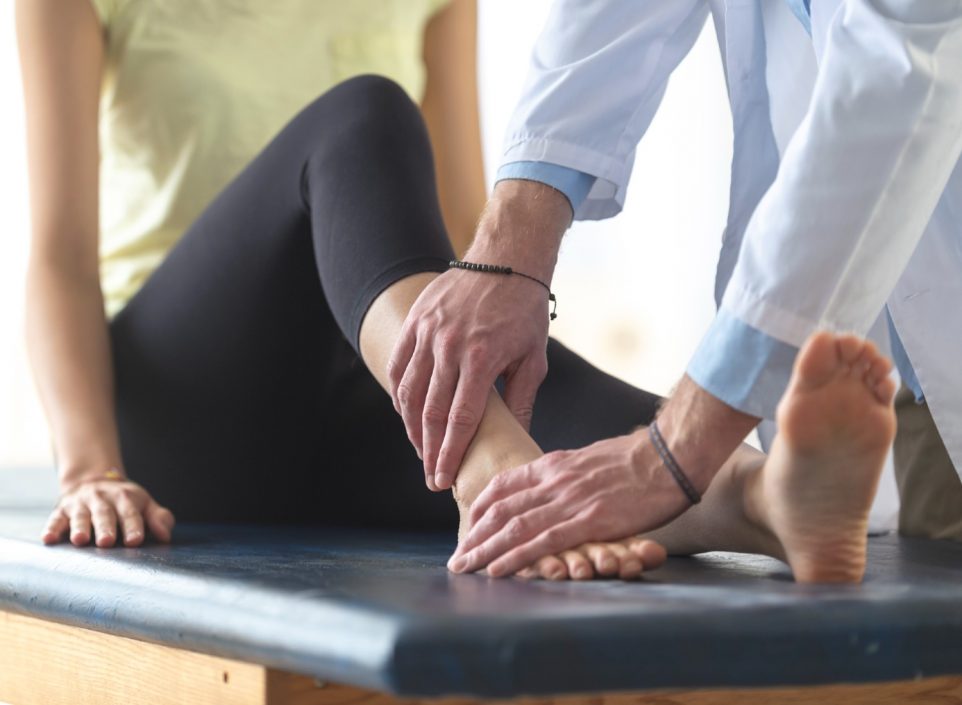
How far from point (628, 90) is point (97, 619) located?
757mm

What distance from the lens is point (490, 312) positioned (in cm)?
111

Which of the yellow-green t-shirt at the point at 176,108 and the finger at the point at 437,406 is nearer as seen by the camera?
the finger at the point at 437,406

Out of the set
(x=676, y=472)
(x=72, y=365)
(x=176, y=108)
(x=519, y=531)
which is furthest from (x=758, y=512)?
(x=176, y=108)

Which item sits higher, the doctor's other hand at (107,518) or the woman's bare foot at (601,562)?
the woman's bare foot at (601,562)

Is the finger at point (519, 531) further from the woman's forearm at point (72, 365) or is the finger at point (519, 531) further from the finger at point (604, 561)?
the woman's forearm at point (72, 365)

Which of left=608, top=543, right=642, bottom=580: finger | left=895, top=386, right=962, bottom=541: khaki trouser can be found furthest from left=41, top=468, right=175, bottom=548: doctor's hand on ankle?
left=895, top=386, right=962, bottom=541: khaki trouser

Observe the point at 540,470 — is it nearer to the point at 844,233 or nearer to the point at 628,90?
the point at 844,233

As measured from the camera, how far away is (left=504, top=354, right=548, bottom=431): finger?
1.14 m

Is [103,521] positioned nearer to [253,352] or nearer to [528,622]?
[253,352]

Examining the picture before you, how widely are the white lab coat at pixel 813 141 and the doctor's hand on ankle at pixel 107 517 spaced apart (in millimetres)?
505

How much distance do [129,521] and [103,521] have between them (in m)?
0.03

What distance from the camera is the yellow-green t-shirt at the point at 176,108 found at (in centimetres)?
168

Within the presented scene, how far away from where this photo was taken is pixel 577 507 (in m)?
0.91

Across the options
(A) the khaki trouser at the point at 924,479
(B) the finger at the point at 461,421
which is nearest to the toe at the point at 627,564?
(B) the finger at the point at 461,421
